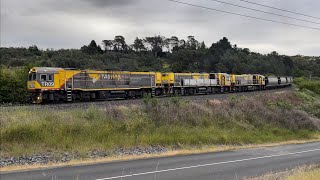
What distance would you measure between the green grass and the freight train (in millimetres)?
8993

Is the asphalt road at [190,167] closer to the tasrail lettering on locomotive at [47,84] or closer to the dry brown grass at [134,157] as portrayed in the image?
the dry brown grass at [134,157]

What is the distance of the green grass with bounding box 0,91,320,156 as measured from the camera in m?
20.8

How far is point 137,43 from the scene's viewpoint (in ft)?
538

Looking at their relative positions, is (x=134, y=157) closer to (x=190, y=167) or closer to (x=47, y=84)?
(x=190, y=167)

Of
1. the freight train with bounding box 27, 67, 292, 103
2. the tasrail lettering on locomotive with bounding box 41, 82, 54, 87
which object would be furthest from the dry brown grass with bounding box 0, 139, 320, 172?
the tasrail lettering on locomotive with bounding box 41, 82, 54, 87

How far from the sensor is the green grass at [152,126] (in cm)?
2084

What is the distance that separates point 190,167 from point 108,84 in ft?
75.5

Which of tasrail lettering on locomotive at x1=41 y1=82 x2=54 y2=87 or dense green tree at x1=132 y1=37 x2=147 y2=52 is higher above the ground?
dense green tree at x1=132 y1=37 x2=147 y2=52

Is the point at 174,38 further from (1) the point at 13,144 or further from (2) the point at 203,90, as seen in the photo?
(1) the point at 13,144

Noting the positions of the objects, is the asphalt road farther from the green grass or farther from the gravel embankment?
the green grass

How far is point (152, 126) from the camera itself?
2725 centimetres

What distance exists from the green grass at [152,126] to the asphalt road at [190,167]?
330 cm

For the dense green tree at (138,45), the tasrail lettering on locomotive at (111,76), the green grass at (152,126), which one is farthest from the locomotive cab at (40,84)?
the dense green tree at (138,45)

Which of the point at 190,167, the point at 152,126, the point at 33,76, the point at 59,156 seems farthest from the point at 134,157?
the point at 33,76
